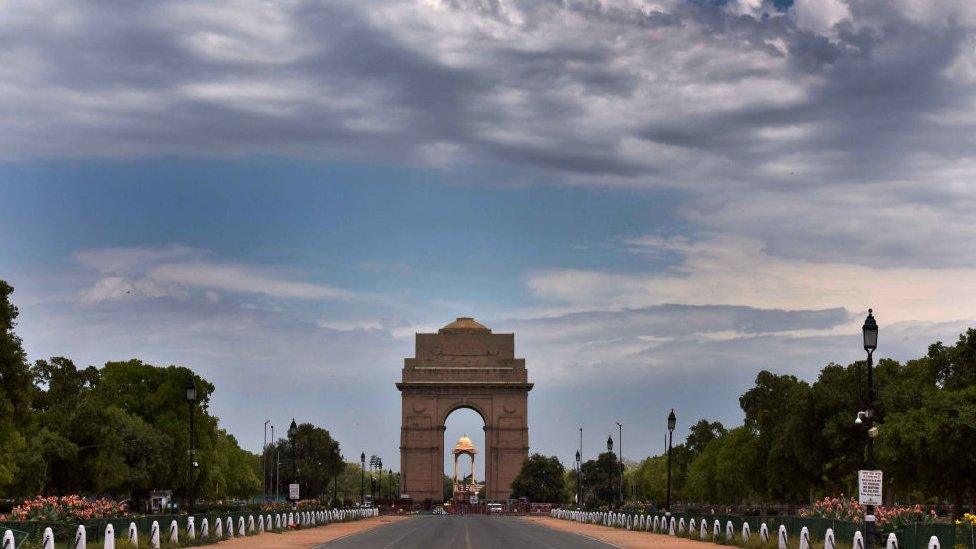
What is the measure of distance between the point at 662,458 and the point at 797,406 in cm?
9155

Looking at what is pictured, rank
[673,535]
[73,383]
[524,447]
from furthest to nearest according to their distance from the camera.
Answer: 1. [524,447]
2. [73,383]
3. [673,535]

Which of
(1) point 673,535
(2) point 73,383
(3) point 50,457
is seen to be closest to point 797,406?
(1) point 673,535

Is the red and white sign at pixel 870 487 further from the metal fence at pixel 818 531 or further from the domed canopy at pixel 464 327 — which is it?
the domed canopy at pixel 464 327

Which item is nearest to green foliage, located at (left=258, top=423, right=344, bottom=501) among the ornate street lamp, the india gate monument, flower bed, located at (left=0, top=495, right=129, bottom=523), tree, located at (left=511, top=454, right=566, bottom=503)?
the india gate monument

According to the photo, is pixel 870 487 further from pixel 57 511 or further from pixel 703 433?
pixel 703 433

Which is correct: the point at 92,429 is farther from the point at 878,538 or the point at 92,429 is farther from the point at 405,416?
the point at 405,416

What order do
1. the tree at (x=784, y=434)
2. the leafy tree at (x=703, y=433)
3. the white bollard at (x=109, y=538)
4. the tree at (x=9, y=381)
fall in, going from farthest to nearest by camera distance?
the leafy tree at (x=703, y=433) → the tree at (x=784, y=434) → the tree at (x=9, y=381) → the white bollard at (x=109, y=538)

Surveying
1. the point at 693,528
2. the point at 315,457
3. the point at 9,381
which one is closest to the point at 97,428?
the point at 9,381

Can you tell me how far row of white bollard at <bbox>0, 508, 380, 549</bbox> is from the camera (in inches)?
1131

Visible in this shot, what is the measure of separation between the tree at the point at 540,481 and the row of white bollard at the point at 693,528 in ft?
124

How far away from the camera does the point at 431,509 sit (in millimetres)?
138875

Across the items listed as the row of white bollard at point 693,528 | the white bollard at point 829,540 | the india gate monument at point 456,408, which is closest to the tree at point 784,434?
the row of white bollard at point 693,528

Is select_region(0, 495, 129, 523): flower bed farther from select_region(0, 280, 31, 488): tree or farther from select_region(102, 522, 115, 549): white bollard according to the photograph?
select_region(0, 280, 31, 488): tree

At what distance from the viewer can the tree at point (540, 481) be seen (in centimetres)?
14212
